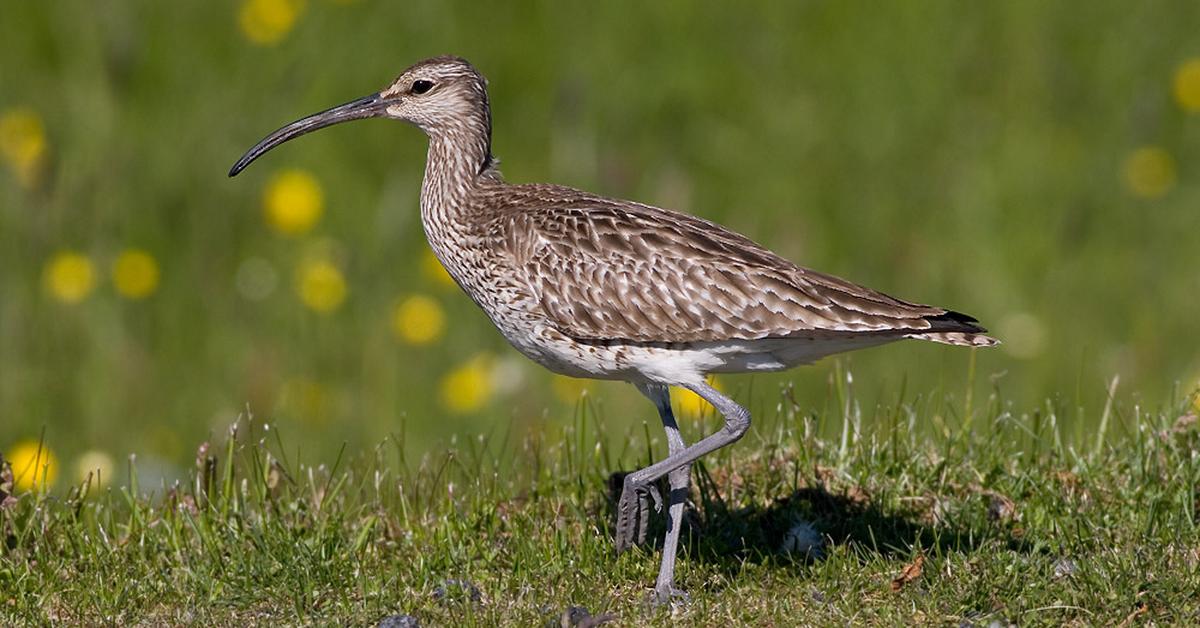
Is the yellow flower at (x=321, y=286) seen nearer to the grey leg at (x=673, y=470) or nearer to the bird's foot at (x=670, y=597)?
the grey leg at (x=673, y=470)

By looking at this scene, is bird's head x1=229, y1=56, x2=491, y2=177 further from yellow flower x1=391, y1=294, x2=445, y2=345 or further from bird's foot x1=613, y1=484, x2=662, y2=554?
yellow flower x1=391, y1=294, x2=445, y2=345

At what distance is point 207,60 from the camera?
49.2 feet

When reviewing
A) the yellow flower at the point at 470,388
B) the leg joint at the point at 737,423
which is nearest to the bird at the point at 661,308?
the leg joint at the point at 737,423

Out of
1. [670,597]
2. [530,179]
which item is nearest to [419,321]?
[530,179]

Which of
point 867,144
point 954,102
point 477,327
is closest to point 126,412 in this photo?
point 477,327

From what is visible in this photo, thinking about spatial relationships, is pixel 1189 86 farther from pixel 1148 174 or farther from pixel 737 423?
pixel 737 423

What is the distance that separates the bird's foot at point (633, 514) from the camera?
7637mm

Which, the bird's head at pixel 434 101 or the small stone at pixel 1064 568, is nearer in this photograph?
the small stone at pixel 1064 568

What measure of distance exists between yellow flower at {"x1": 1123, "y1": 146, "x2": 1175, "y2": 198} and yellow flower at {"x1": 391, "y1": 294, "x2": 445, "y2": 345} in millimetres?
5696

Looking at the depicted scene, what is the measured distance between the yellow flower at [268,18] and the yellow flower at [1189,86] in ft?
23.7

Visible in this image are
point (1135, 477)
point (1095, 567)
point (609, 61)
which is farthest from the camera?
point (609, 61)

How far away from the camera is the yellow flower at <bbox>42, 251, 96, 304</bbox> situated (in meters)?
13.2

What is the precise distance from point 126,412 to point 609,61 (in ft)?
16.5

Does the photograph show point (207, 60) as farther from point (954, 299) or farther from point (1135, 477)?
point (1135, 477)
